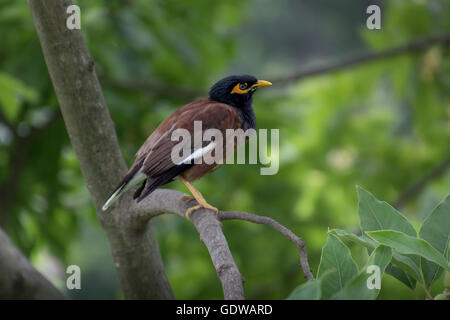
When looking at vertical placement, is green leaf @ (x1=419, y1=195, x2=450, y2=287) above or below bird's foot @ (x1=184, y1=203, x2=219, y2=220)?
above

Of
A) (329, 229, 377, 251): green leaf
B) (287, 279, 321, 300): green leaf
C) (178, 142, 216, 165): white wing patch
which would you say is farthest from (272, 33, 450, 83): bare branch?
(287, 279, 321, 300): green leaf

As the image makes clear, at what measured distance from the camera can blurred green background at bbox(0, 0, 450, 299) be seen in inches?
167

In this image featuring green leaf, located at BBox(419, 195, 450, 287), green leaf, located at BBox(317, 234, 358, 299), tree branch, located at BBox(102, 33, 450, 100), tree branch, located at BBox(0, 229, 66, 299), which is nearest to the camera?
green leaf, located at BBox(317, 234, 358, 299)

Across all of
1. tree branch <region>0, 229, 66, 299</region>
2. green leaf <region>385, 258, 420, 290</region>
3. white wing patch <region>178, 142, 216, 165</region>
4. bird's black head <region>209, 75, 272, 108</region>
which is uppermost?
bird's black head <region>209, 75, 272, 108</region>

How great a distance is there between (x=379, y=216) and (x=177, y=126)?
1.08 meters

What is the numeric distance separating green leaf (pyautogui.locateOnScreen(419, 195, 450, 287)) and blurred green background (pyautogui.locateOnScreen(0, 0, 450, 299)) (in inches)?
87.5

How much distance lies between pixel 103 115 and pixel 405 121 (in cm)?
744

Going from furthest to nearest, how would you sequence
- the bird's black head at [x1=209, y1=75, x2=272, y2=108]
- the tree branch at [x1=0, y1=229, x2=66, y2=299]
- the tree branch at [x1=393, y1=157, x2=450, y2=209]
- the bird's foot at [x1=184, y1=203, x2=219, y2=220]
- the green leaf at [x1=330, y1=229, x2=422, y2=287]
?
the tree branch at [x1=393, y1=157, x2=450, y2=209] → the bird's black head at [x1=209, y1=75, x2=272, y2=108] → the tree branch at [x1=0, y1=229, x2=66, y2=299] → the bird's foot at [x1=184, y1=203, x2=219, y2=220] → the green leaf at [x1=330, y1=229, x2=422, y2=287]

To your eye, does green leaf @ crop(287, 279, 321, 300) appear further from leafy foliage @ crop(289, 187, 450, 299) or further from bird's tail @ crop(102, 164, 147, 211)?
bird's tail @ crop(102, 164, 147, 211)

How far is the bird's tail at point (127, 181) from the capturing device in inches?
99.3

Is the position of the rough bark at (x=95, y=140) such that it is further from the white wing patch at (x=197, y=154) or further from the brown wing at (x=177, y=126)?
the white wing patch at (x=197, y=154)

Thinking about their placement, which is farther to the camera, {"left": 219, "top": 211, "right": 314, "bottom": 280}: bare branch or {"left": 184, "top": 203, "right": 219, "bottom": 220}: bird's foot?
{"left": 184, "top": 203, "right": 219, "bottom": 220}: bird's foot
